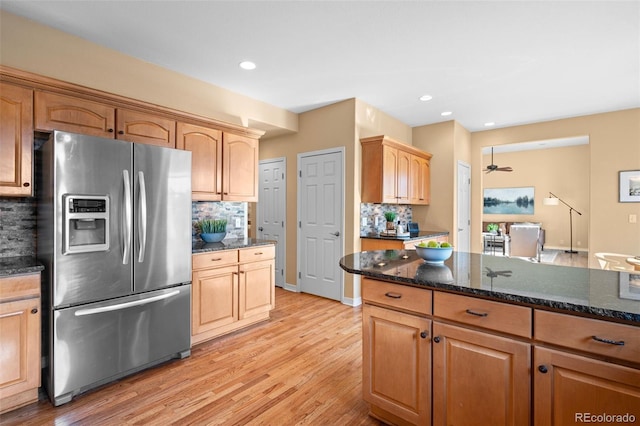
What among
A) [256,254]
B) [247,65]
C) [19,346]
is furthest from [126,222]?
[247,65]

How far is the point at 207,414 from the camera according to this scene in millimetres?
1995

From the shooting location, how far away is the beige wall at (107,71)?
8.00 ft

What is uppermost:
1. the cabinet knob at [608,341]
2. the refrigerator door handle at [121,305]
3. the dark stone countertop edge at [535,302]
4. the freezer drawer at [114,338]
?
the dark stone countertop edge at [535,302]

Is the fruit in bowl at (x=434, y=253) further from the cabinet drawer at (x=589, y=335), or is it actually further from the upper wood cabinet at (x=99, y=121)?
the upper wood cabinet at (x=99, y=121)

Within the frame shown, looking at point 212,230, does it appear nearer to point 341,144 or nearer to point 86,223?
point 86,223

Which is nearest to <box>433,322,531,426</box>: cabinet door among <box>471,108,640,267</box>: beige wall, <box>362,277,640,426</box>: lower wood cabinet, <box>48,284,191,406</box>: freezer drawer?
<box>362,277,640,426</box>: lower wood cabinet

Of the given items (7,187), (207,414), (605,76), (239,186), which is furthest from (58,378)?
(605,76)

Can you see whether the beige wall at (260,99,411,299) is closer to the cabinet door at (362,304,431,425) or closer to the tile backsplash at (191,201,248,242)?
the tile backsplash at (191,201,248,242)

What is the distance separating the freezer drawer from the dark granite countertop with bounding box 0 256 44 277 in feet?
1.01

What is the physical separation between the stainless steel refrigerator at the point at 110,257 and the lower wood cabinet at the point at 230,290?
18cm

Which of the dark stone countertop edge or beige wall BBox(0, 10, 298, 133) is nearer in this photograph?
the dark stone countertop edge

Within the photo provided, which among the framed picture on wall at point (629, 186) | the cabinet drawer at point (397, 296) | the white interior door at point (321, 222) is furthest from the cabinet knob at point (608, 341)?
the framed picture on wall at point (629, 186)

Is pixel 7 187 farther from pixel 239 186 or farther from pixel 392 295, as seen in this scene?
pixel 392 295

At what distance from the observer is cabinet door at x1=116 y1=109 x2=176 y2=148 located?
2709 mm
